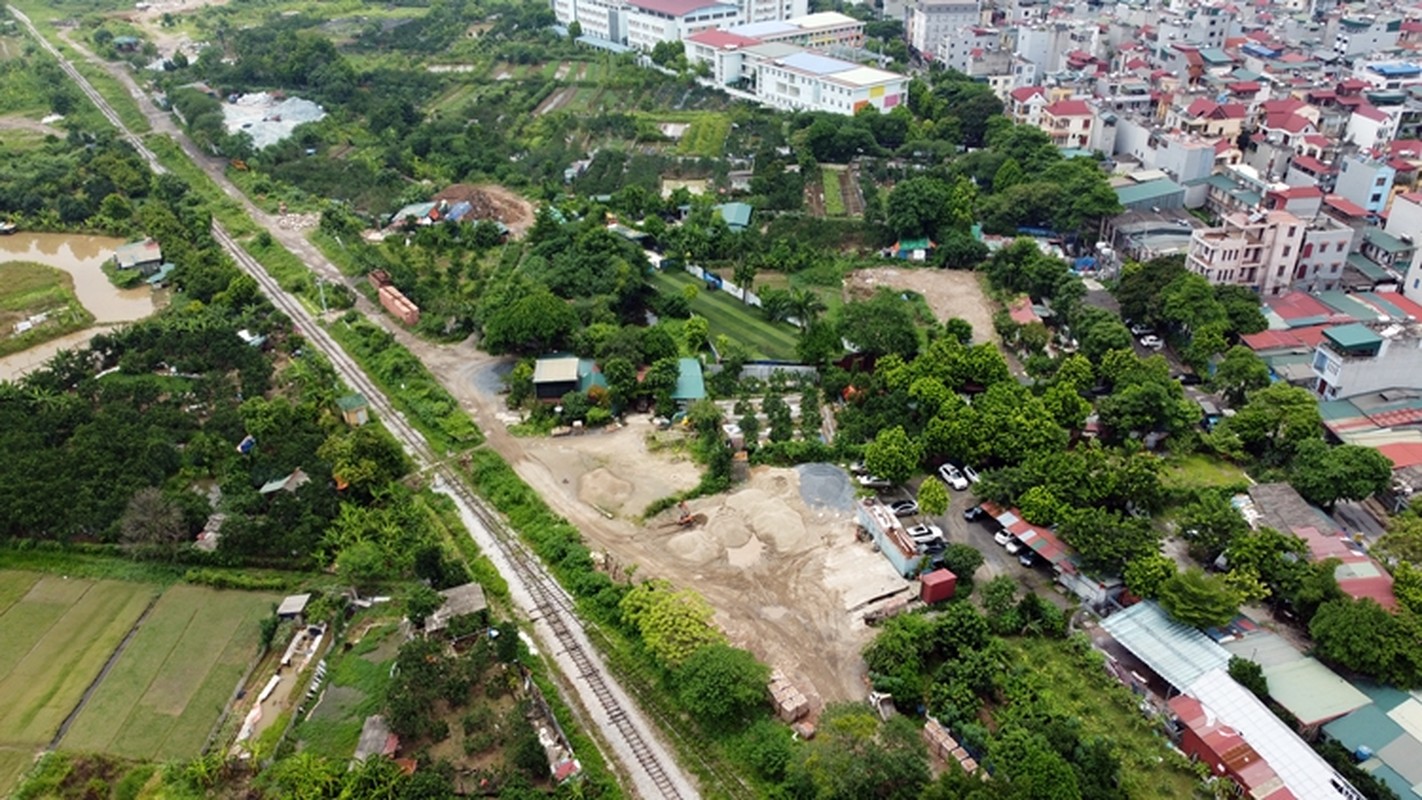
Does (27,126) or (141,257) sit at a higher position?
(27,126)

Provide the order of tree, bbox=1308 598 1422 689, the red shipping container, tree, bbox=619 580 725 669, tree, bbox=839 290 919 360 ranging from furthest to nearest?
tree, bbox=839 290 919 360, the red shipping container, tree, bbox=619 580 725 669, tree, bbox=1308 598 1422 689

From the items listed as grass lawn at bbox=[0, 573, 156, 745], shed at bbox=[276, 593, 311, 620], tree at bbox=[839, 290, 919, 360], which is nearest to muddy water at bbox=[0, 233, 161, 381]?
grass lawn at bbox=[0, 573, 156, 745]

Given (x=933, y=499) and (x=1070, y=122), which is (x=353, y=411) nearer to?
(x=933, y=499)

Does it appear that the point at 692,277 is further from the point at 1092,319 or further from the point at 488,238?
the point at 1092,319

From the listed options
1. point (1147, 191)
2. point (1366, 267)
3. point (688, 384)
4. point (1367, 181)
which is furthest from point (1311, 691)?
point (1367, 181)

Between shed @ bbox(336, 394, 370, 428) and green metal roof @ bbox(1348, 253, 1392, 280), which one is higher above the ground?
green metal roof @ bbox(1348, 253, 1392, 280)

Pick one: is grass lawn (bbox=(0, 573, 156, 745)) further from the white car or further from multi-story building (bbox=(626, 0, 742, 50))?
multi-story building (bbox=(626, 0, 742, 50))

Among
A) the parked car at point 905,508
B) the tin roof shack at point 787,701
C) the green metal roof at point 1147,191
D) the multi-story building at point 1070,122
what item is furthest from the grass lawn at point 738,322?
the multi-story building at point 1070,122
